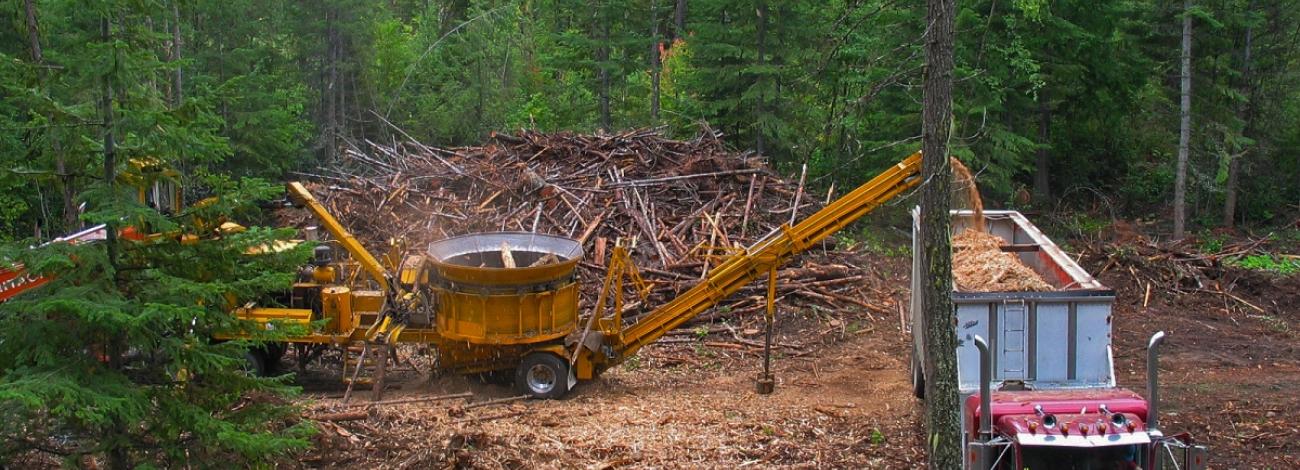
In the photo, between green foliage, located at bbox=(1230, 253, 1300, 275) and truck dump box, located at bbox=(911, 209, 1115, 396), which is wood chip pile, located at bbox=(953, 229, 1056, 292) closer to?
truck dump box, located at bbox=(911, 209, 1115, 396)

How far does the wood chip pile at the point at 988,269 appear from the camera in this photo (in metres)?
11.2

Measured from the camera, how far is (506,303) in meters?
12.4

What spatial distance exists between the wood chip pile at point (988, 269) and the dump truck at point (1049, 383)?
34cm

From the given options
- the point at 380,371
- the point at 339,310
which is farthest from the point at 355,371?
the point at 339,310

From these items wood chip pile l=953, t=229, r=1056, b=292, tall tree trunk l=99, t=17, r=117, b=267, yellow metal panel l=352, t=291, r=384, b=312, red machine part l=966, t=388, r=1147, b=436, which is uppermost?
tall tree trunk l=99, t=17, r=117, b=267

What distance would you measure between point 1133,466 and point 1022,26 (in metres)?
17.9

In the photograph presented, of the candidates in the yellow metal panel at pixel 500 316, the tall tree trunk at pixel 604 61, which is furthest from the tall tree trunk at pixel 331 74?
the yellow metal panel at pixel 500 316

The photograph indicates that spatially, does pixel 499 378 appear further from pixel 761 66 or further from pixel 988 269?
pixel 761 66

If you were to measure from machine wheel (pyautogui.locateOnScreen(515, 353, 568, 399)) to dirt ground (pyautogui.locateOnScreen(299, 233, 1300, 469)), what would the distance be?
0.70ft

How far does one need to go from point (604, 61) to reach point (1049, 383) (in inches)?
891

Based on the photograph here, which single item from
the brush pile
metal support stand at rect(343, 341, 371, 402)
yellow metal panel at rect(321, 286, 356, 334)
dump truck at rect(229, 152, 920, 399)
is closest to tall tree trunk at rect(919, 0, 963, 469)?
dump truck at rect(229, 152, 920, 399)

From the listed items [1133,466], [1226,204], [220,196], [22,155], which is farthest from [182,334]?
[1226,204]

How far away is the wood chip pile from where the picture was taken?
11217mm

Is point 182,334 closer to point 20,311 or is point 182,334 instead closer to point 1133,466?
point 20,311
